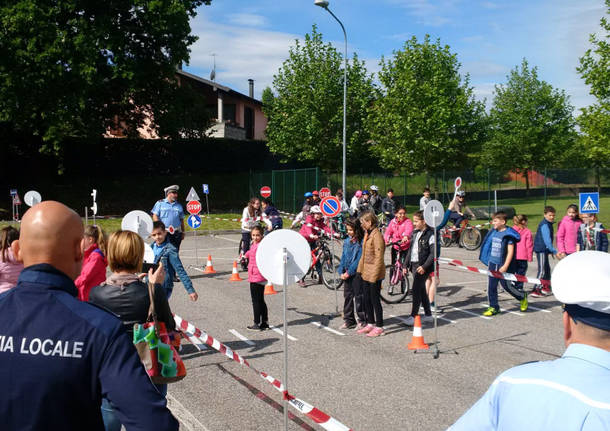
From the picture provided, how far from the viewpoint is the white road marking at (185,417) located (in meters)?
5.38

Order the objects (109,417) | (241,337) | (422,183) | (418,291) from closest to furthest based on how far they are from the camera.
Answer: (109,417) → (241,337) → (418,291) → (422,183)

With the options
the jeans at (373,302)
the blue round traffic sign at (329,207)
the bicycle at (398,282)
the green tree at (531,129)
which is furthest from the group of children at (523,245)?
the green tree at (531,129)

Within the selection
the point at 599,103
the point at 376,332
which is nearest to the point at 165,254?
the point at 376,332

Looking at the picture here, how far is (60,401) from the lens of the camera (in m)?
1.90

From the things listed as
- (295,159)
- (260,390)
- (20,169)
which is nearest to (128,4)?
(20,169)

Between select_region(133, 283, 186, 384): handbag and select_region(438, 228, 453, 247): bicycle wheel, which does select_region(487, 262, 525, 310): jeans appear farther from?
select_region(438, 228, 453, 247): bicycle wheel

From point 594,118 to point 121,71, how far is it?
22573 mm

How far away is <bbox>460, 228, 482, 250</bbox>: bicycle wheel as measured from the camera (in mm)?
19500

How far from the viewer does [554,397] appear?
1.71 meters

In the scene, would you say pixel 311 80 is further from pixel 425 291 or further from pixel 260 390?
pixel 260 390

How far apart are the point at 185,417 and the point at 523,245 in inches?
307

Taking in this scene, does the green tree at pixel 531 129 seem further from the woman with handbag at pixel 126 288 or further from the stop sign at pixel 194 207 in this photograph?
the woman with handbag at pixel 126 288

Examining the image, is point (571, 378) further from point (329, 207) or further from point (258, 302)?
point (329, 207)

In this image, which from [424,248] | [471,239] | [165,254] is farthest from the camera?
[471,239]
